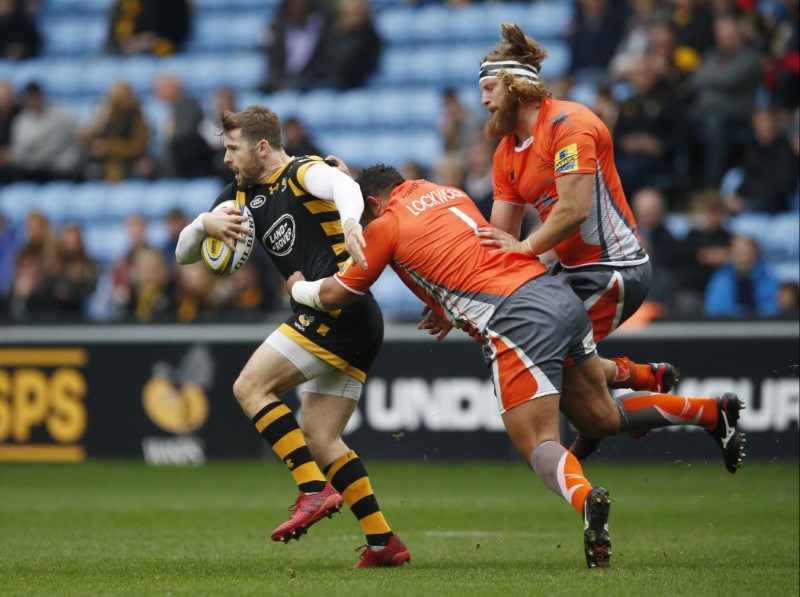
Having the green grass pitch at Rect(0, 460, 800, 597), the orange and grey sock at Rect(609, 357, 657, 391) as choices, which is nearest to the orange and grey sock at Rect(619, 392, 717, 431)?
the orange and grey sock at Rect(609, 357, 657, 391)

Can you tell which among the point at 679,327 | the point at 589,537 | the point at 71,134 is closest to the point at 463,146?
the point at 679,327

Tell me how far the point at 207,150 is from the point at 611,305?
1169 centimetres

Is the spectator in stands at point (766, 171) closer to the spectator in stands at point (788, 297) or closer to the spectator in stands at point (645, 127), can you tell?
the spectator in stands at point (645, 127)

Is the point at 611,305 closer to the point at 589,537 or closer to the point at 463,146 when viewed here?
the point at 589,537

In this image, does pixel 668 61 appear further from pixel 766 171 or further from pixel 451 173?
pixel 451 173

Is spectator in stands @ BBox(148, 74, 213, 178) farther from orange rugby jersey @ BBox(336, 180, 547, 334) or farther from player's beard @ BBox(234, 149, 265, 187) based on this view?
orange rugby jersey @ BBox(336, 180, 547, 334)

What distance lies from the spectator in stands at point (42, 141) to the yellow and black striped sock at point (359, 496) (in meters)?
13.0

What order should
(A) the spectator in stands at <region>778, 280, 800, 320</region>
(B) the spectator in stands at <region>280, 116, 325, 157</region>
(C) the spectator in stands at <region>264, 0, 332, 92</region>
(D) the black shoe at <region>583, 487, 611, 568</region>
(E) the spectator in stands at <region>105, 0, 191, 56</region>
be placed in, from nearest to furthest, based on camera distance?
(D) the black shoe at <region>583, 487, 611, 568</region> → (A) the spectator in stands at <region>778, 280, 800, 320</region> → (B) the spectator in stands at <region>280, 116, 325, 157</region> → (C) the spectator in stands at <region>264, 0, 332, 92</region> → (E) the spectator in stands at <region>105, 0, 191, 56</region>

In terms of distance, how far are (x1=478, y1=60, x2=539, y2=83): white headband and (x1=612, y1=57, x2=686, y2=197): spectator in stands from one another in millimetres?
7754

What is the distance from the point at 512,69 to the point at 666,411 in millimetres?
2080

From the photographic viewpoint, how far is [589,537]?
641cm

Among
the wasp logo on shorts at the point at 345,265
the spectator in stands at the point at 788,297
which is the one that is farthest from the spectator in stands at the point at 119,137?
the wasp logo on shorts at the point at 345,265

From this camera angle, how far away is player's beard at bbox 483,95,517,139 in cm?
716

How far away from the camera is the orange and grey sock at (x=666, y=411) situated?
299 inches
